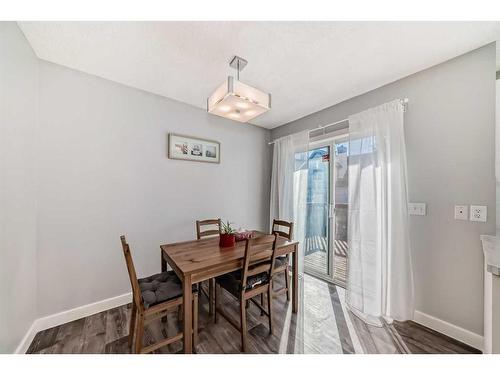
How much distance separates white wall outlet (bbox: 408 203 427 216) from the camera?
175 centimetres

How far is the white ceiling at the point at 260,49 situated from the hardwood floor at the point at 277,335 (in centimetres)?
238

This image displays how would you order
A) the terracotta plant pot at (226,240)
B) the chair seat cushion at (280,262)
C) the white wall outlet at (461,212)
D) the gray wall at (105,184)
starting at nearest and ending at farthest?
the white wall outlet at (461,212) < the gray wall at (105,184) < the terracotta plant pot at (226,240) < the chair seat cushion at (280,262)

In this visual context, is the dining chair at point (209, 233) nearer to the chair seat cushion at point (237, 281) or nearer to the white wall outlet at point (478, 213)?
the chair seat cushion at point (237, 281)

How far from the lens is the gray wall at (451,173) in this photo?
4.83ft

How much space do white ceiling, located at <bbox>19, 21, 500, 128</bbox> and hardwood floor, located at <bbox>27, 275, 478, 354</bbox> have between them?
93.6 inches

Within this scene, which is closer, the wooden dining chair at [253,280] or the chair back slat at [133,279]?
the chair back slat at [133,279]

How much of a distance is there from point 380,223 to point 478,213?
0.66 meters

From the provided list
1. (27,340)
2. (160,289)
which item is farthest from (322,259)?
(27,340)

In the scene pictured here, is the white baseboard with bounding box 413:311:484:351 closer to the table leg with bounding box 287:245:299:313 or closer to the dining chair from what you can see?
the table leg with bounding box 287:245:299:313

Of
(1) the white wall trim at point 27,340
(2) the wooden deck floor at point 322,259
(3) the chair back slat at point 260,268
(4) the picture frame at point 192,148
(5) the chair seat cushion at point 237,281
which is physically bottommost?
(1) the white wall trim at point 27,340

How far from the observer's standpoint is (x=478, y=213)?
1.47 metres

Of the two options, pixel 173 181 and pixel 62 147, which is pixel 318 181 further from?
pixel 62 147

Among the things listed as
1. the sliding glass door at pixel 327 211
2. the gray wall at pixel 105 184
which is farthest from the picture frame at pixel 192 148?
the sliding glass door at pixel 327 211

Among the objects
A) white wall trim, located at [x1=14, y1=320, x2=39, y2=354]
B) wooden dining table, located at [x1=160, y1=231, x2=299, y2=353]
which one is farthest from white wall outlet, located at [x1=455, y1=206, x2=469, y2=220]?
white wall trim, located at [x1=14, y1=320, x2=39, y2=354]
